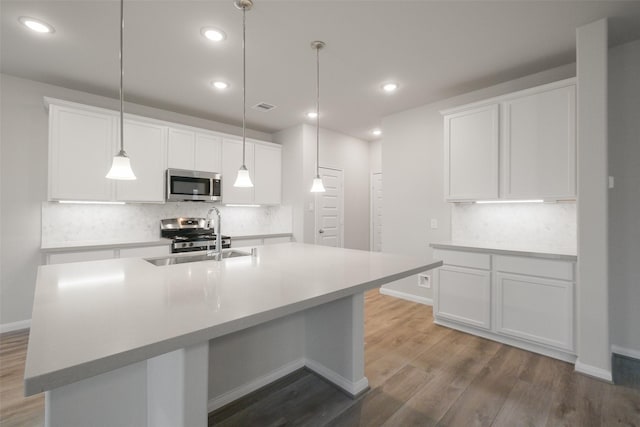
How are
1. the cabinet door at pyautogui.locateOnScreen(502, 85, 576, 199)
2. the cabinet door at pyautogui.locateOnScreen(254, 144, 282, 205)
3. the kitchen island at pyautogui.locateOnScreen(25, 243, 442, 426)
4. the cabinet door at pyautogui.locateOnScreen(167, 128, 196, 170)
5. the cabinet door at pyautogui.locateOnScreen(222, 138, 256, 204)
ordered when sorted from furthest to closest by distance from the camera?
the cabinet door at pyautogui.locateOnScreen(254, 144, 282, 205), the cabinet door at pyautogui.locateOnScreen(222, 138, 256, 204), the cabinet door at pyautogui.locateOnScreen(167, 128, 196, 170), the cabinet door at pyautogui.locateOnScreen(502, 85, 576, 199), the kitchen island at pyautogui.locateOnScreen(25, 243, 442, 426)

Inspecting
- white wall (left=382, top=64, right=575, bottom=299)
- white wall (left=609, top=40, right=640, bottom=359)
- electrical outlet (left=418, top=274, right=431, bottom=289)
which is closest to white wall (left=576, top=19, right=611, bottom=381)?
white wall (left=609, top=40, right=640, bottom=359)

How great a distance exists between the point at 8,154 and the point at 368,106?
4.08m

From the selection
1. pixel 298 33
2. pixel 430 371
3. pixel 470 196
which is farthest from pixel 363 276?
pixel 470 196

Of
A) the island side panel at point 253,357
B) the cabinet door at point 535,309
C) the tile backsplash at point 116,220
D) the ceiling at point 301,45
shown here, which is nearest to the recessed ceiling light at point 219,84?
the ceiling at point 301,45

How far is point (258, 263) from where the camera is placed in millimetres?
1999

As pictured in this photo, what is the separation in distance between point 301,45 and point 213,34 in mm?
722

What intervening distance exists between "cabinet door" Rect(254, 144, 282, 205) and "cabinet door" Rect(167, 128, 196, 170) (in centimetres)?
102

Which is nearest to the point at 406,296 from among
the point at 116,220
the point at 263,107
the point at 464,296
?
the point at 464,296

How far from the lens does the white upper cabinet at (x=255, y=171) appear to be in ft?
14.7

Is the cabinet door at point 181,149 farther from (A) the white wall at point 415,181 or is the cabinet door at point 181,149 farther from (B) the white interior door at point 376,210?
(B) the white interior door at point 376,210

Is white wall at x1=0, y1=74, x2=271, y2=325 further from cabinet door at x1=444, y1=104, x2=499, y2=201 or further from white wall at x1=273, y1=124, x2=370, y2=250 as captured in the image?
cabinet door at x1=444, y1=104, x2=499, y2=201

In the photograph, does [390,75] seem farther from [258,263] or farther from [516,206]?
[258,263]

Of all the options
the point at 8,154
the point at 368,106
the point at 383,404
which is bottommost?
the point at 383,404

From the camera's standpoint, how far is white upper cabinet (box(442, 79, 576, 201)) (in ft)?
8.77
